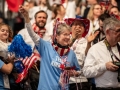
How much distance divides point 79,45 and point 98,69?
1.18 meters

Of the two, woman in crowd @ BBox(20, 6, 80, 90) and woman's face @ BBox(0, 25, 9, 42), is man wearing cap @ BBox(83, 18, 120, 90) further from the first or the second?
woman's face @ BBox(0, 25, 9, 42)

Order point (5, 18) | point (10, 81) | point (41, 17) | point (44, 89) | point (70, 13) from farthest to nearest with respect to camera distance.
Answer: point (5, 18)
point (70, 13)
point (41, 17)
point (10, 81)
point (44, 89)

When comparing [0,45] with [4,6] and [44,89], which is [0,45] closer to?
[44,89]

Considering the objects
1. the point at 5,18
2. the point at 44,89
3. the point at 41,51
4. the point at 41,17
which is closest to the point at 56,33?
the point at 41,51

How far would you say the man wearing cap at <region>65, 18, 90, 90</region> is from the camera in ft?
21.9

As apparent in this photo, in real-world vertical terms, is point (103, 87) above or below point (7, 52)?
below

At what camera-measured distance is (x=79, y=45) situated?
6.91 m

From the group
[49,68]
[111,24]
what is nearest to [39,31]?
[111,24]

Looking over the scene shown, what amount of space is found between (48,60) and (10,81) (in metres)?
0.80

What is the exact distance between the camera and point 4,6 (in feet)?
46.7

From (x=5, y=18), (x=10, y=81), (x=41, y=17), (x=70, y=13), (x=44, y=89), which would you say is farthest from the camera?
(x=5, y=18)

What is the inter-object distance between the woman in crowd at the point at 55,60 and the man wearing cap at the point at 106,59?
0.80ft

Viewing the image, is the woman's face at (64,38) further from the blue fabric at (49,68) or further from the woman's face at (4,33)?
the woman's face at (4,33)

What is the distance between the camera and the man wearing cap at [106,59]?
19.3ft
